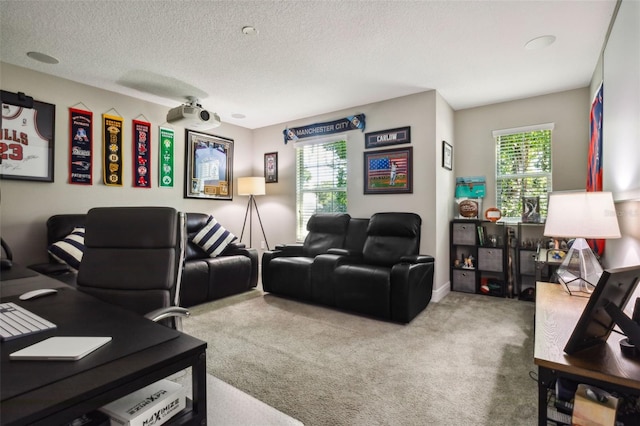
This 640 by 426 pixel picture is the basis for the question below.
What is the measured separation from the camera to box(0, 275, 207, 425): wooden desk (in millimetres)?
612

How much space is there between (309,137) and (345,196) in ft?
3.61

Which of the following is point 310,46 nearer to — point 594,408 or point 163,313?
point 163,313

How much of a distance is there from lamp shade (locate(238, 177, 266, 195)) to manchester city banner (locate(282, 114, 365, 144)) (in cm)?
81

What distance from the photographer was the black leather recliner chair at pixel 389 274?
3.07m

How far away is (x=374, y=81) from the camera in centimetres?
→ 360

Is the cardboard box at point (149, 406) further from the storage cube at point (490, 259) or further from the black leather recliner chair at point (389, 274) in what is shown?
the storage cube at point (490, 259)

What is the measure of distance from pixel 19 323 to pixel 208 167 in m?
4.13

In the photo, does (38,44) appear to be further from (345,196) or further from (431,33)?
(345,196)

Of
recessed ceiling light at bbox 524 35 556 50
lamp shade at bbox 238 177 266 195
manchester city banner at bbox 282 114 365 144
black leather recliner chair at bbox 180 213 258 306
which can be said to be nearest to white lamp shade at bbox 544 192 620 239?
recessed ceiling light at bbox 524 35 556 50

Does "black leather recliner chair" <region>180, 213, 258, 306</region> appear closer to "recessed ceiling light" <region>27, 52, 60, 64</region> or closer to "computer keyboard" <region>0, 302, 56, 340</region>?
"recessed ceiling light" <region>27, 52, 60, 64</region>

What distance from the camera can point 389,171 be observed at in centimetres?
420

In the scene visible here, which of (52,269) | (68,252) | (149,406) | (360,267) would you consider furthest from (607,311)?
(68,252)

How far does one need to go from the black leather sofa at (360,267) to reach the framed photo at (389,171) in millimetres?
414

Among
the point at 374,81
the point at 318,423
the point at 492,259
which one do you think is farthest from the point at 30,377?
the point at 492,259
